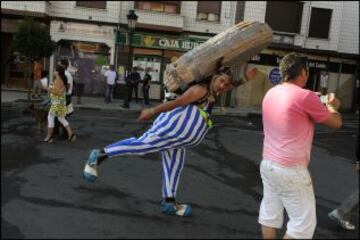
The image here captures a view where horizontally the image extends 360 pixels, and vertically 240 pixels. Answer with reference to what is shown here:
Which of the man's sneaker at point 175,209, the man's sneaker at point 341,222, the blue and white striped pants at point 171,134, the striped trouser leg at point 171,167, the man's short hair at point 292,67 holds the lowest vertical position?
the man's sneaker at point 341,222

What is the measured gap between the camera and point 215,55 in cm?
530

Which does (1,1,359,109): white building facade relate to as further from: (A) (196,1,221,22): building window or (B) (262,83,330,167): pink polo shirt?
(B) (262,83,330,167): pink polo shirt

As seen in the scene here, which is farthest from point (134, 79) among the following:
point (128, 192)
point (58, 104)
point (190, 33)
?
point (128, 192)

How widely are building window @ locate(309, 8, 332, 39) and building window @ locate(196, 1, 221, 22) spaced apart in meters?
5.25

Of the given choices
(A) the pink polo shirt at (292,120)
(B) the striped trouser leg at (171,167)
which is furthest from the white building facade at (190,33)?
(A) the pink polo shirt at (292,120)

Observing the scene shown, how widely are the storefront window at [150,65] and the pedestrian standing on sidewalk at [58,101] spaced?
15.9 m

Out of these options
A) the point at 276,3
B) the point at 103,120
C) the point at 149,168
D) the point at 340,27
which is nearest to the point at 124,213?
the point at 149,168

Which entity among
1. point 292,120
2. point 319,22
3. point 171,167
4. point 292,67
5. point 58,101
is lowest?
point 171,167

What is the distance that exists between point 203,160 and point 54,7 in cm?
1748

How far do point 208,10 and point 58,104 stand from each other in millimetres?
17940

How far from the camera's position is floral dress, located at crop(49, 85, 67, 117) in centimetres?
988

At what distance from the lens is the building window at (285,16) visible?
27823 mm

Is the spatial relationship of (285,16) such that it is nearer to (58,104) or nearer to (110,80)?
(110,80)

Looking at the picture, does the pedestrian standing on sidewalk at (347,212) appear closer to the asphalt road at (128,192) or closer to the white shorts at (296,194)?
the asphalt road at (128,192)
